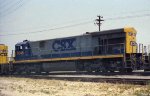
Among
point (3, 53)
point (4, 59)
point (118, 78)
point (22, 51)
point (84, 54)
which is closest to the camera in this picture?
point (118, 78)

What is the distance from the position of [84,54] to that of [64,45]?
2907 mm

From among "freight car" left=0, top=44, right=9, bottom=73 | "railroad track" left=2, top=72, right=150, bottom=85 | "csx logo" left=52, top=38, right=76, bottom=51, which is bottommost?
"railroad track" left=2, top=72, right=150, bottom=85

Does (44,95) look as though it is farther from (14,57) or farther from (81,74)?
(14,57)

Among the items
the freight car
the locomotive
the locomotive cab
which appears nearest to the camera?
the locomotive

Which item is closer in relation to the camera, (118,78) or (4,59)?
(118,78)

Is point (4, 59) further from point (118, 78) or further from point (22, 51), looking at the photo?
point (118, 78)

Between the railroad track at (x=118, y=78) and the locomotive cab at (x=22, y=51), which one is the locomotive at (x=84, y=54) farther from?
the railroad track at (x=118, y=78)

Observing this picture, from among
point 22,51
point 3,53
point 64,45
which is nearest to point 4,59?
point 3,53

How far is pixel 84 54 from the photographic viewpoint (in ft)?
→ 89.4

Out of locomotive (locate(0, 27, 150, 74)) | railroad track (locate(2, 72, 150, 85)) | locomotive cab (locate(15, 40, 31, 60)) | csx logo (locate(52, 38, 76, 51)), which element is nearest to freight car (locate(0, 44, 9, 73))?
locomotive (locate(0, 27, 150, 74))

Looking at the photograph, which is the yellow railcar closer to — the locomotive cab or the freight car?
the freight car

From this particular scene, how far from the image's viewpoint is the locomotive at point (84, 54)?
23906mm

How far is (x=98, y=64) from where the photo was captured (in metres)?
25.4

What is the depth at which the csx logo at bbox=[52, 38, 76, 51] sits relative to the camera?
2847 cm
